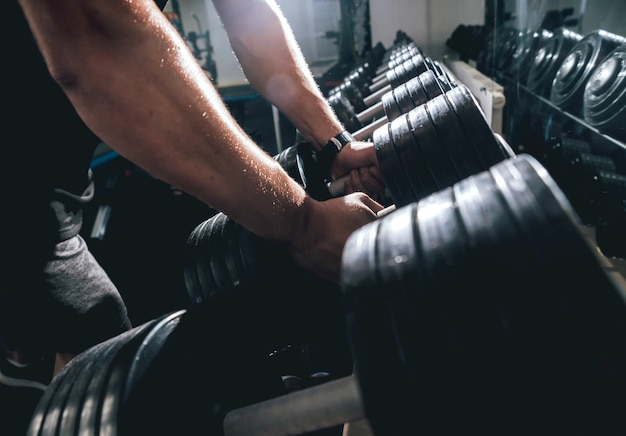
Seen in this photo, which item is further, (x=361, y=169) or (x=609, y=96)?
(x=609, y=96)

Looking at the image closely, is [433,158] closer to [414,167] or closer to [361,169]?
[414,167]

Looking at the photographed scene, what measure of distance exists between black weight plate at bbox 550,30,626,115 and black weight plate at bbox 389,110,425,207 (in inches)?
52.6

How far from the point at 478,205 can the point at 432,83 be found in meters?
0.78

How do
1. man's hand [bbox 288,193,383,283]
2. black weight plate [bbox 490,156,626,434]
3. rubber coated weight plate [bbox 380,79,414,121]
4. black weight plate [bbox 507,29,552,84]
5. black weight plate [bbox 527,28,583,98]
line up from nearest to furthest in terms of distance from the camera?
black weight plate [bbox 490,156,626,434] → man's hand [bbox 288,193,383,283] → rubber coated weight plate [bbox 380,79,414,121] → black weight plate [bbox 527,28,583,98] → black weight plate [bbox 507,29,552,84]

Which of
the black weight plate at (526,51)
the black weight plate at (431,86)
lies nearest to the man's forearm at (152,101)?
the black weight plate at (431,86)

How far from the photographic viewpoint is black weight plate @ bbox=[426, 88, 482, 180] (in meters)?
0.66

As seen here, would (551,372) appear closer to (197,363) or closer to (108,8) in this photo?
(197,363)

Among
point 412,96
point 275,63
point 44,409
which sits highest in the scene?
point 275,63

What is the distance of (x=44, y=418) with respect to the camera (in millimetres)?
541

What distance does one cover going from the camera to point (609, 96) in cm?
141

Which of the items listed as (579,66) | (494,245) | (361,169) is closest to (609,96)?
(579,66)

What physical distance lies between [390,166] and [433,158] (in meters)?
0.07

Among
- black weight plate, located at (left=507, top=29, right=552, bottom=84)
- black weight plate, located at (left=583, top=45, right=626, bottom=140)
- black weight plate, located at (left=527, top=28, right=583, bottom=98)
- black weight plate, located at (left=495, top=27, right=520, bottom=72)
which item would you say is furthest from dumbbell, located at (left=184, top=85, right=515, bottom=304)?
black weight plate, located at (left=495, top=27, right=520, bottom=72)

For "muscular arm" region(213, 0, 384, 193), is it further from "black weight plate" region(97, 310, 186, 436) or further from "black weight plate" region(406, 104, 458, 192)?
"black weight plate" region(97, 310, 186, 436)
